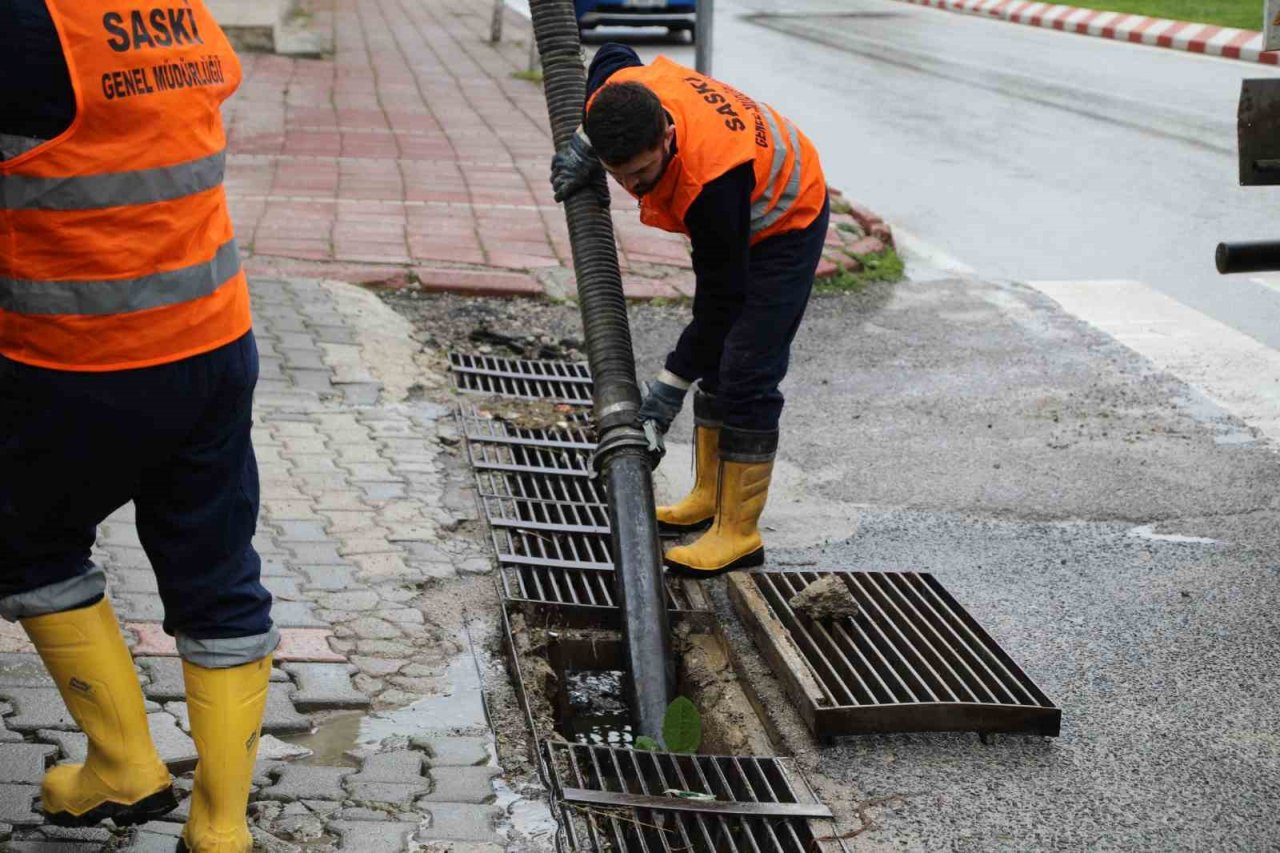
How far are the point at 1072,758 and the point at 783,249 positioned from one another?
5.02 feet

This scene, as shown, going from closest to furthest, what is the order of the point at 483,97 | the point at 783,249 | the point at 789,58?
the point at 783,249
the point at 483,97
the point at 789,58

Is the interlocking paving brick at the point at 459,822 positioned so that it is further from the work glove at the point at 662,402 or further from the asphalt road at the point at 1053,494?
the work glove at the point at 662,402

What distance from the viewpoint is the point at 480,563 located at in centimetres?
402

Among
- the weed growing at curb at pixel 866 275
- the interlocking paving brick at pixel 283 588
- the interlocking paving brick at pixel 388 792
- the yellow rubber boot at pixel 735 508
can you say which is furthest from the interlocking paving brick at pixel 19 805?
the weed growing at curb at pixel 866 275

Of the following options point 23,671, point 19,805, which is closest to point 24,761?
point 19,805

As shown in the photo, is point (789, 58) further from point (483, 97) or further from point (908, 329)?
point (908, 329)

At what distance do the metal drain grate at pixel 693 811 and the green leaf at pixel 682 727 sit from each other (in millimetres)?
145

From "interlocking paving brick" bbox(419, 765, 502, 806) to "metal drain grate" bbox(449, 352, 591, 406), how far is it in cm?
243

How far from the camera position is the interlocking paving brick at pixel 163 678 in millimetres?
3135

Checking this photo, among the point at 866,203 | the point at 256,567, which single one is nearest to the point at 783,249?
the point at 256,567

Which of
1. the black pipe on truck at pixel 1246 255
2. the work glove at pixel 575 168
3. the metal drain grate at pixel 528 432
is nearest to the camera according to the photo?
the black pipe on truck at pixel 1246 255

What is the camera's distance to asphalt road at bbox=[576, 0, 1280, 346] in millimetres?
7824

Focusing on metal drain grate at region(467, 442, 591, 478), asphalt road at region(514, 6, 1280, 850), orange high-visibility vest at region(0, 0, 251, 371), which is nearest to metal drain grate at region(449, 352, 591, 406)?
asphalt road at region(514, 6, 1280, 850)

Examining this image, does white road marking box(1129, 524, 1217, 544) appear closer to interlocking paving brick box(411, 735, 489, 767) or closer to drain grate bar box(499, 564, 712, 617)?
drain grate bar box(499, 564, 712, 617)
